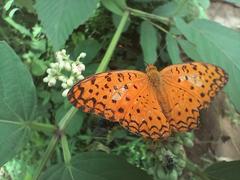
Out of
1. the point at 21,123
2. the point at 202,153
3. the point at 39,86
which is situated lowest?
the point at 202,153

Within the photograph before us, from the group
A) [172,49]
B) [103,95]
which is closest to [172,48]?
[172,49]

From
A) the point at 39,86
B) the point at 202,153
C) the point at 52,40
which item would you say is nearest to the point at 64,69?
the point at 52,40

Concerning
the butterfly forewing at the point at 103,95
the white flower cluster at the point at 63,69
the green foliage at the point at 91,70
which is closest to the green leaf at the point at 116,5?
the green foliage at the point at 91,70

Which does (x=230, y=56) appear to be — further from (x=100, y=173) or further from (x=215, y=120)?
(x=215, y=120)

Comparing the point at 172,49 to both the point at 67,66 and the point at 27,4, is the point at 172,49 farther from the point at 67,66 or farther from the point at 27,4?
the point at 27,4

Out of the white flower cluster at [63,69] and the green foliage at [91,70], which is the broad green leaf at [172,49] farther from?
the white flower cluster at [63,69]

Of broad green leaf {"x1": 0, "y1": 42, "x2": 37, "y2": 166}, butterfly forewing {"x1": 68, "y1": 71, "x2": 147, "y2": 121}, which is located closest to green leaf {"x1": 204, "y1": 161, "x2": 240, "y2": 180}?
butterfly forewing {"x1": 68, "y1": 71, "x2": 147, "y2": 121}
